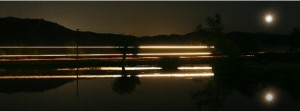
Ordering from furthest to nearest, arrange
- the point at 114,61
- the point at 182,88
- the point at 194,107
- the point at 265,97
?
the point at 114,61
the point at 182,88
the point at 265,97
the point at 194,107

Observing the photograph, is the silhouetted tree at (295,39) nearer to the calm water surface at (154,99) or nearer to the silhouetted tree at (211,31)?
the silhouetted tree at (211,31)

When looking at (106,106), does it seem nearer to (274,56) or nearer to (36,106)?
(36,106)

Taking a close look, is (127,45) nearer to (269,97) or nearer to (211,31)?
(211,31)

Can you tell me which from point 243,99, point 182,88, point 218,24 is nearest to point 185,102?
point 243,99

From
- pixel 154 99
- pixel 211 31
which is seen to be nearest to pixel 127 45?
pixel 211 31

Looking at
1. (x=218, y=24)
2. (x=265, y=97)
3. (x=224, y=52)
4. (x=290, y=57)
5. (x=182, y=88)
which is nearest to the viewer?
(x=265, y=97)

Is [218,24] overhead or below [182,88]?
overhead

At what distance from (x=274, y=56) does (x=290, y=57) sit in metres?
2.99

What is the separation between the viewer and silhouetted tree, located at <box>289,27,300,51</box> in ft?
275

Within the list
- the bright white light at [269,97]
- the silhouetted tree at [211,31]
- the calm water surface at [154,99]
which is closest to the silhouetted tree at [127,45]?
the silhouetted tree at [211,31]

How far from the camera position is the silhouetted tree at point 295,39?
84.0 meters

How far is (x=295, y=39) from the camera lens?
85125 mm

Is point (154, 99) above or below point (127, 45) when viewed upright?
below

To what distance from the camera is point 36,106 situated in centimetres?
1521
